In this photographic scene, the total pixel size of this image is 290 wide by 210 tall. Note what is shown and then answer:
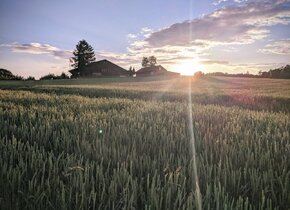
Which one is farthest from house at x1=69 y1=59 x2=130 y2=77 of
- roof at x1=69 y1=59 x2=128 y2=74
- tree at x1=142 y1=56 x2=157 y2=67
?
tree at x1=142 y1=56 x2=157 y2=67

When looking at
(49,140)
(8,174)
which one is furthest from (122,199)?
(49,140)

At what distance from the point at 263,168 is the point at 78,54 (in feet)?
259

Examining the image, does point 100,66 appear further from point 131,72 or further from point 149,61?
point 149,61

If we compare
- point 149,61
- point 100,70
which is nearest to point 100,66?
point 100,70

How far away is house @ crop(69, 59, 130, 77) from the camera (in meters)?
74.7

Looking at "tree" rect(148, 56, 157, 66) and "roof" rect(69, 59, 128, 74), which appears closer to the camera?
"roof" rect(69, 59, 128, 74)

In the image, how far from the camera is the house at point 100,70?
245 ft

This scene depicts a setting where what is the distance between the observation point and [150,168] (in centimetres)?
221

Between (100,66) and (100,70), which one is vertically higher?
(100,66)

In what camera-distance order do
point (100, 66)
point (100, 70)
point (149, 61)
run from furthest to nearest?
point (149, 61), point (100, 66), point (100, 70)

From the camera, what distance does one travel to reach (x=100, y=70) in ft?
247

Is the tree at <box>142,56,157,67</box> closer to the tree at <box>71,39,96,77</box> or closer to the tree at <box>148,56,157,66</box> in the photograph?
the tree at <box>148,56,157,66</box>

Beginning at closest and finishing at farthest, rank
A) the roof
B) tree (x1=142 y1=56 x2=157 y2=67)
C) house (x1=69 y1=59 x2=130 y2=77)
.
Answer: house (x1=69 y1=59 x2=130 y2=77) → the roof → tree (x1=142 y1=56 x2=157 y2=67)

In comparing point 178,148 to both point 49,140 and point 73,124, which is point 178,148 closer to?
point 49,140
